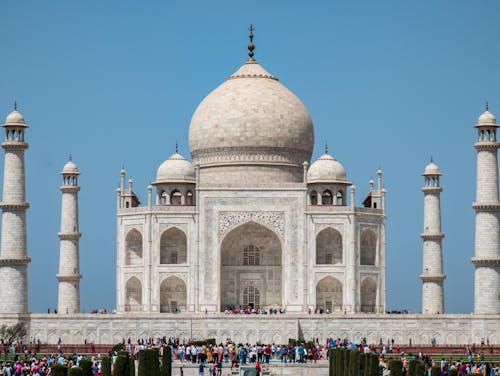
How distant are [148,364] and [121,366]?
1.14 meters

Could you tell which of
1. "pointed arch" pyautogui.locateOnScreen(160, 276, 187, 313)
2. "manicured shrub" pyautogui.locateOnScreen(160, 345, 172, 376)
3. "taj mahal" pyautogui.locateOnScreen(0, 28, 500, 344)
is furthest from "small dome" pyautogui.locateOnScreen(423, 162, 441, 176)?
"manicured shrub" pyautogui.locateOnScreen(160, 345, 172, 376)

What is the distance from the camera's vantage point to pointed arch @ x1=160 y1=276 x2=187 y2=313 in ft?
148

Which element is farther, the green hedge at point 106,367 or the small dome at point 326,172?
the small dome at point 326,172

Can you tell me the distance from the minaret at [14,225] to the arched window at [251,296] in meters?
7.76

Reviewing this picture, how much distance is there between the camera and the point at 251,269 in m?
45.9

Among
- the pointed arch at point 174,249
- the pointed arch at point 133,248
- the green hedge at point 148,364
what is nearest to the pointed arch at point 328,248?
the pointed arch at point 174,249

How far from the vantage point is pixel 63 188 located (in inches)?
1843

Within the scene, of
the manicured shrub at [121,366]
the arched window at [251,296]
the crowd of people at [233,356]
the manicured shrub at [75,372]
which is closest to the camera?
the manicured shrub at [75,372]

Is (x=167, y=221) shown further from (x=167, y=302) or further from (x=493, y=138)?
(x=493, y=138)

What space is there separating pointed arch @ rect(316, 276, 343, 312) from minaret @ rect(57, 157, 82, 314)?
326 inches

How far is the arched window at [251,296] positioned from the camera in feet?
149

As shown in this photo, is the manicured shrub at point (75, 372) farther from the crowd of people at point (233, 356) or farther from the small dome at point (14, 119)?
the small dome at point (14, 119)

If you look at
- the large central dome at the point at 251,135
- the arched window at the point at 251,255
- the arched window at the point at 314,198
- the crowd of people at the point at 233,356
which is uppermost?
the large central dome at the point at 251,135

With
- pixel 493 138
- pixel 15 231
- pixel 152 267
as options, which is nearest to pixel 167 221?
pixel 152 267
